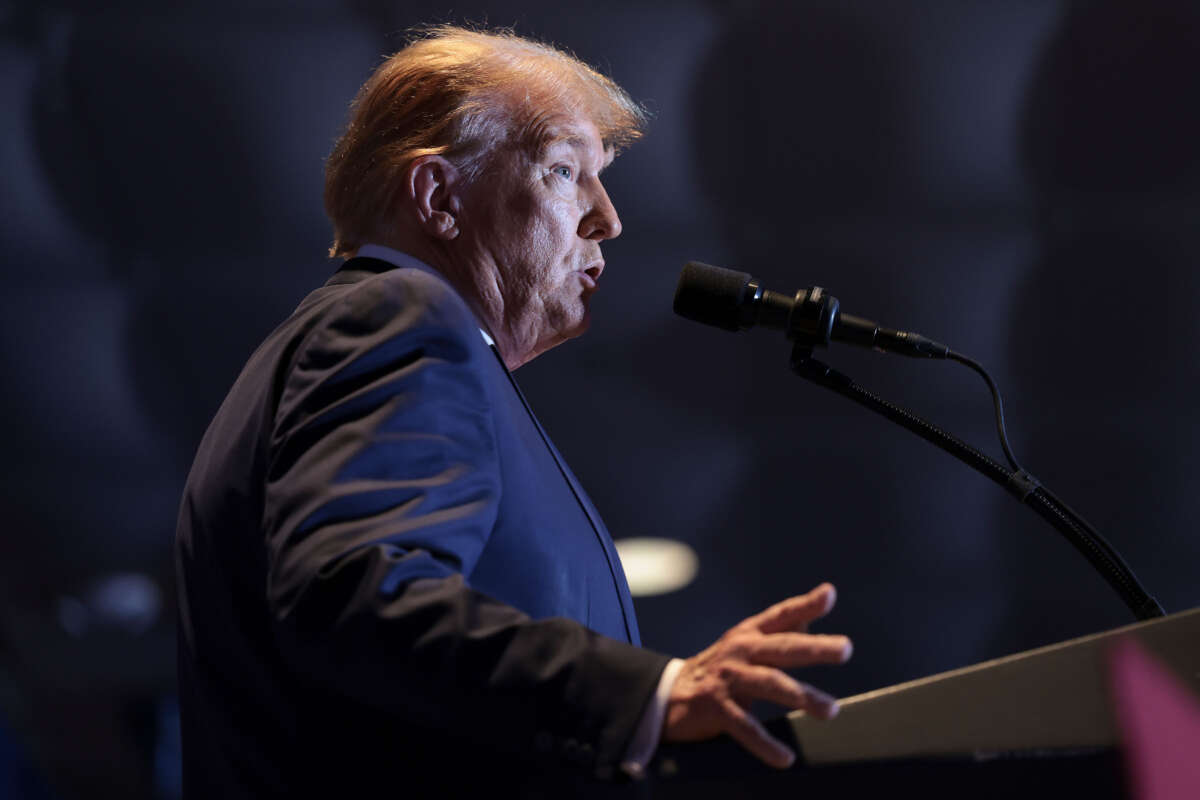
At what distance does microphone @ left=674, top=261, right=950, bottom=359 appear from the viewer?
1.06 metres

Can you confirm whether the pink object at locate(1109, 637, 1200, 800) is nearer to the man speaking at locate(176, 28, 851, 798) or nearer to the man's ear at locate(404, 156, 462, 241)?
the man speaking at locate(176, 28, 851, 798)

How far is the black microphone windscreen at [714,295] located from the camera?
110 centimetres

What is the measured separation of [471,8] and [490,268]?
1.09m

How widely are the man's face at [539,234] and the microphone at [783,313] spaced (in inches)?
8.4

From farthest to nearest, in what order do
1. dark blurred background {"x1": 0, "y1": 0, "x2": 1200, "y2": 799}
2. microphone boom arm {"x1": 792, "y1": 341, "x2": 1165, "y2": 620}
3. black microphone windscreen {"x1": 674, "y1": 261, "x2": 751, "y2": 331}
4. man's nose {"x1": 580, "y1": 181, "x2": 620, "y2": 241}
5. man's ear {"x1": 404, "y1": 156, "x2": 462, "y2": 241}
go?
dark blurred background {"x1": 0, "y1": 0, "x2": 1200, "y2": 799} < man's nose {"x1": 580, "y1": 181, "x2": 620, "y2": 241} < man's ear {"x1": 404, "y1": 156, "x2": 462, "y2": 241} < black microphone windscreen {"x1": 674, "y1": 261, "x2": 751, "y2": 331} < microphone boom arm {"x1": 792, "y1": 341, "x2": 1165, "y2": 620}

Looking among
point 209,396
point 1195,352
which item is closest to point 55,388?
point 209,396

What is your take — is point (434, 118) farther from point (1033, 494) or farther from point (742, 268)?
point (742, 268)

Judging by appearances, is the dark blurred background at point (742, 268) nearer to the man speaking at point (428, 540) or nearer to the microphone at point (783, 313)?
the man speaking at point (428, 540)

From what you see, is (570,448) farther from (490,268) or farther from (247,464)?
(247,464)

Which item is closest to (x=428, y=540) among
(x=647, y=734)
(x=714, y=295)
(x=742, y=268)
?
(x=647, y=734)

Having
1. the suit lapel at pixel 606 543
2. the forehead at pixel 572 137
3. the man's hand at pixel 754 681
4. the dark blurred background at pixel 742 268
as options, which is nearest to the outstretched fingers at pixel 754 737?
the man's hand at pixel 754 681

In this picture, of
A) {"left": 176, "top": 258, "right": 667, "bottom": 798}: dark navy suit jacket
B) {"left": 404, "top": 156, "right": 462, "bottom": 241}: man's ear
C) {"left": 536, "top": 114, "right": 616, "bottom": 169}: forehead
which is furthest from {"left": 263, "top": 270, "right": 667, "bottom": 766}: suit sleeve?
{"left": 536, "top": 114, "right": 616, "bottom": 169}: forehead

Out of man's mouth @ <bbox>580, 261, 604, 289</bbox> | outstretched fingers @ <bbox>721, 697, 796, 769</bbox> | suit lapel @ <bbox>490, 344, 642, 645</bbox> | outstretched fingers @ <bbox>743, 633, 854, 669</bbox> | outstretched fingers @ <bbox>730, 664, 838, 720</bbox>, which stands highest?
man's mouth @ <bbox>580, 261, 604, 289</bbox>

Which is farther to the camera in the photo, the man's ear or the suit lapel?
the man's ear
